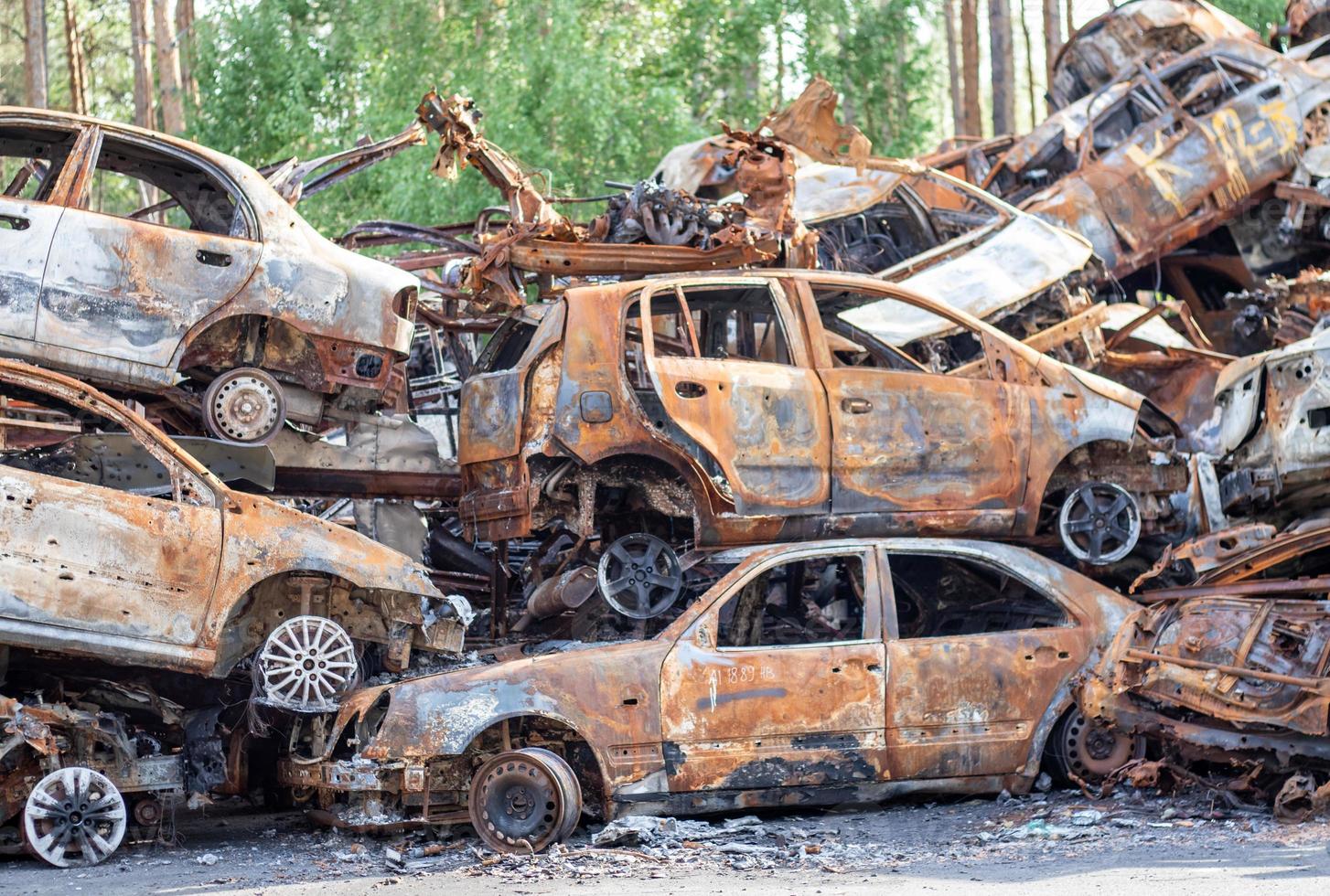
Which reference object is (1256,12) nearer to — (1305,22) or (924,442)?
(1305,22)

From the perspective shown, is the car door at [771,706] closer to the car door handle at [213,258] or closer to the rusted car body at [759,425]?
the rusted car body at [759,425]

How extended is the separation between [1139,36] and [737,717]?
36.7ft

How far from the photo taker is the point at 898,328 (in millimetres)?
11180

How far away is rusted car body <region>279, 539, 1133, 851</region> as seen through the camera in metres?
7.47

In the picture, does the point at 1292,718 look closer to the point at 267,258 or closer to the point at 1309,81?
the point at 267,258

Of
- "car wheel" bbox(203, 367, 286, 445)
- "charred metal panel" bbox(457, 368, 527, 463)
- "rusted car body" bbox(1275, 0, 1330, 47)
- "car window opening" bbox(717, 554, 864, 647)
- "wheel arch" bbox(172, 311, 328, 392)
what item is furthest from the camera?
"rusted car body" bbox(1275, 0, 1330, 47)

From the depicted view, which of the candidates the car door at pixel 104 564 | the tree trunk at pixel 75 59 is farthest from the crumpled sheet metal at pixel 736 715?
the tree trunk at pixel 75 59

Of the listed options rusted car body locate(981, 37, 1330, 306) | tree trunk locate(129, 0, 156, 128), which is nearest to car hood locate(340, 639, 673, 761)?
rusted car body locate(981, 37, 1330, 306)

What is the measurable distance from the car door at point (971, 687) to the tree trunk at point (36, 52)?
1836 centimetres

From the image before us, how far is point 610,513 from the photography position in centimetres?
958

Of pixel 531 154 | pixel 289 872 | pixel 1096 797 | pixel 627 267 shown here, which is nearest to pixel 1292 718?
pixel 1096 797

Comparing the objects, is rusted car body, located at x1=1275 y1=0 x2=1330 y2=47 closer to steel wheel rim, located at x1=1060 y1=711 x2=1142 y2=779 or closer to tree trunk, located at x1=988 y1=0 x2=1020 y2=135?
Answer: tree trunk, located at x1=988 y1=0 x2=1020 y2=135

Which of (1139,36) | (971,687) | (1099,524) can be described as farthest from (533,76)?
(971,687)

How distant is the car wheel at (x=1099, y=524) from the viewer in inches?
382
